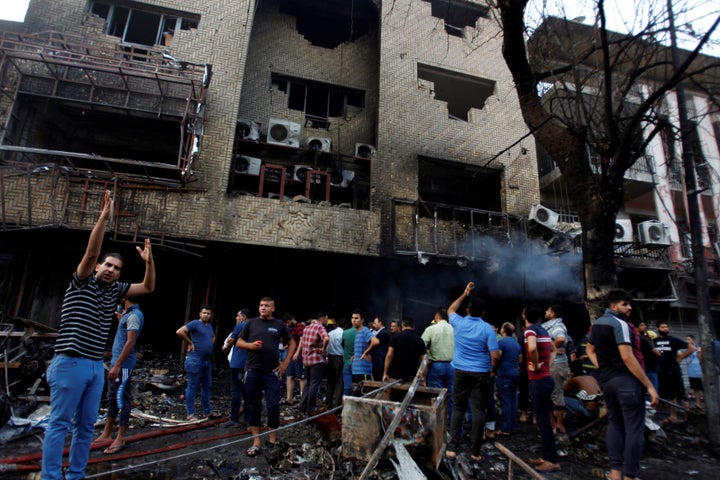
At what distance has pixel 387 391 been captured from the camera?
5.18m

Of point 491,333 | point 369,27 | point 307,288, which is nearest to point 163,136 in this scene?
point 307,288

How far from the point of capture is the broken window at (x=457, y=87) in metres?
14.0

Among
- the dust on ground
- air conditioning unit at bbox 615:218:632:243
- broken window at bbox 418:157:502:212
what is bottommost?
the dust on ground

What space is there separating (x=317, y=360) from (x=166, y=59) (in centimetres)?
905

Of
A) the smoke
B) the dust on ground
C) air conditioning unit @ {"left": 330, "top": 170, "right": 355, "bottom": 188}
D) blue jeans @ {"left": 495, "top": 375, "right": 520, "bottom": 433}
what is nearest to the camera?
the dust on ground

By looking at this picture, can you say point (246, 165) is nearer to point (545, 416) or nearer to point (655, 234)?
point (545, 416)

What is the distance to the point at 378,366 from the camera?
278 inches

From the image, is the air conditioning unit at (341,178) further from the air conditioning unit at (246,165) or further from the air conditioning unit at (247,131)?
the air conditioning unit at (247,131)

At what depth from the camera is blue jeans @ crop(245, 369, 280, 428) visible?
4789 millimetres

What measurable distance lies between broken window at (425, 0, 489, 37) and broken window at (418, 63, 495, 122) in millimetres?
2036

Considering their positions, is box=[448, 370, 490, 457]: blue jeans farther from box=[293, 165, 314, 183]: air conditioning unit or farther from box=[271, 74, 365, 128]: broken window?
box=[271, 74, 365, 128]: broken window

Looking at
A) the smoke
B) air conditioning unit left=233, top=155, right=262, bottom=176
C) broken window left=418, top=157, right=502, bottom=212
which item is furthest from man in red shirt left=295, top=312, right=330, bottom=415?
broken window left=418, top=157, right=502, bottom=212

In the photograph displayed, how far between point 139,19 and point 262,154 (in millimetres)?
5624

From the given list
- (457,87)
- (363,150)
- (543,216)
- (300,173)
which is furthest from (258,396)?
(457,87)
